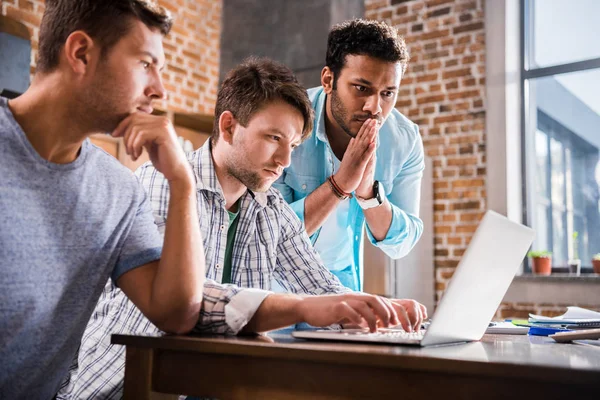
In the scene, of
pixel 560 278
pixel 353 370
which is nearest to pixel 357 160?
pixel 353 370

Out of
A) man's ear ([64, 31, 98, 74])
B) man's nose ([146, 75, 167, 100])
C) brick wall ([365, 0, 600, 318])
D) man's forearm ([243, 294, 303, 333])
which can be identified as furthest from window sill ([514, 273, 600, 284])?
man's ear ([64, 31, 98, 74])

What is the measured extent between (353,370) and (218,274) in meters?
0.77

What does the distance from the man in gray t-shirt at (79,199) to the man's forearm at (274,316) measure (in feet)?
0.39

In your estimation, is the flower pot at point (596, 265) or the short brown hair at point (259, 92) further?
the flower pot at point (596, 265)

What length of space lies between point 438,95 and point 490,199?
0.87m

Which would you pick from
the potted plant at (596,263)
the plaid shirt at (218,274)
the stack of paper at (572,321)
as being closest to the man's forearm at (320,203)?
the plaid shirt at (218,274)

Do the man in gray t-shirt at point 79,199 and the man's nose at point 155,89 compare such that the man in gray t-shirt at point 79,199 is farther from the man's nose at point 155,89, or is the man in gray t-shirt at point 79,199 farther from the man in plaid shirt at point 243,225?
the man in plaid shirt at point 243,225

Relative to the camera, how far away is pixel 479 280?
1085 millimetres

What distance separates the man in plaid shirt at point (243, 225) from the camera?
1324 millimetres

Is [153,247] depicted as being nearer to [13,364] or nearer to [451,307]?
[13,364]

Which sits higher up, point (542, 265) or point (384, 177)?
point (384, 177)

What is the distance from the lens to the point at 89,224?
121 centimetres

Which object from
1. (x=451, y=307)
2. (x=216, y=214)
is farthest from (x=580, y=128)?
(x=451, y=307)

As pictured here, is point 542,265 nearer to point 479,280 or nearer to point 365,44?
point 365,44
